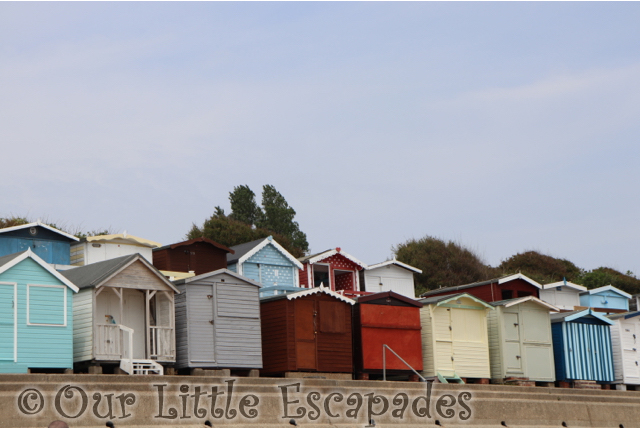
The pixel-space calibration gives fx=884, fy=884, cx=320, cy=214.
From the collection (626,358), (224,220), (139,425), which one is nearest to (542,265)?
(224,220)

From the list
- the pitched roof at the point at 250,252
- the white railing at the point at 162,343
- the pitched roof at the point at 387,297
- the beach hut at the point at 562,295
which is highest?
the pitched roof at the point at 250,252

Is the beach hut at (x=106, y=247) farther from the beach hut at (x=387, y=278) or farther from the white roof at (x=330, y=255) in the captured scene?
the beach hut at (x=387, y=278)

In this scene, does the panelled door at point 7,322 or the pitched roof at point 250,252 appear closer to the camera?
the panelled door at point 7,322

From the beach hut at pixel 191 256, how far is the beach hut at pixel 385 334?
7147 mm

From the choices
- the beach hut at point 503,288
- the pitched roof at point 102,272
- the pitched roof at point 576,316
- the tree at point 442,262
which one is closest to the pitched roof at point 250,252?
the beach hut at point 503,288

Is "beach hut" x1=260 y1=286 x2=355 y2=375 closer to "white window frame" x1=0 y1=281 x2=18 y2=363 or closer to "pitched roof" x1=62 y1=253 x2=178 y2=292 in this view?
"pitched roof" x1=62 y1=253 x2=178 y2=292

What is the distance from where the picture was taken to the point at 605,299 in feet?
144

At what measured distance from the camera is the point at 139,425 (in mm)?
19484

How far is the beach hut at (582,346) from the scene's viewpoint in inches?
1353

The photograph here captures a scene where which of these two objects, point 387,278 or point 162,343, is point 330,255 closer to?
point 387,278

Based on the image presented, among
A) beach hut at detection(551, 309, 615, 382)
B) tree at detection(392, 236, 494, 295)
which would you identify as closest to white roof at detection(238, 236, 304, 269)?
beach hut at detection(551, 309, 615, 382)

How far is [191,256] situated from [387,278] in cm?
1113

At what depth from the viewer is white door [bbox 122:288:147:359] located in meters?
26.4

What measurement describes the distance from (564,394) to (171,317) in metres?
13.8
